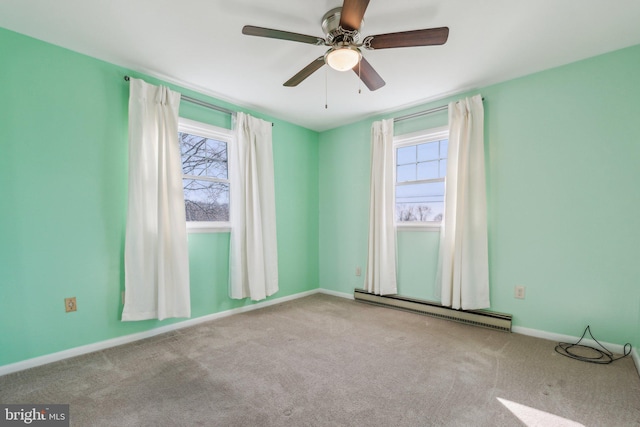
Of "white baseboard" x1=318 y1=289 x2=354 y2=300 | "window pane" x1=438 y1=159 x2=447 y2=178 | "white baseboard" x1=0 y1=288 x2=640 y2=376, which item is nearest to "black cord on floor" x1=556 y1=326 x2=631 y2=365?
"white baseboard" x1=0 y1=288 x2=640 y2=376

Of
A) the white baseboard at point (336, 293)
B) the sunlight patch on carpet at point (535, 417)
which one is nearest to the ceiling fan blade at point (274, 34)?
the sunlight patch on carpet at point (535, 417)

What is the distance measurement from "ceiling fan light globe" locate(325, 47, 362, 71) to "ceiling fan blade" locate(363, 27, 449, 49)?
10 cm

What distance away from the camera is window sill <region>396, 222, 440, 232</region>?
312 cm

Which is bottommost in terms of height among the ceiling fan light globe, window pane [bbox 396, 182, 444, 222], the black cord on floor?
the black cord on floor

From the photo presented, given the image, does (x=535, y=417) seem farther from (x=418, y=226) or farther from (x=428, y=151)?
→ (x=428, y=151)

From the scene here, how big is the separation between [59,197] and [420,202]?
3.42 meters

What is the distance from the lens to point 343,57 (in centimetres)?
176

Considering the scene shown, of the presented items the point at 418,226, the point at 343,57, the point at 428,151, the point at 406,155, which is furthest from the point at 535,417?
the point at 406,155

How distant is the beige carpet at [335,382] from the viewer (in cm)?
148

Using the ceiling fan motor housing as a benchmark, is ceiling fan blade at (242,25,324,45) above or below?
below

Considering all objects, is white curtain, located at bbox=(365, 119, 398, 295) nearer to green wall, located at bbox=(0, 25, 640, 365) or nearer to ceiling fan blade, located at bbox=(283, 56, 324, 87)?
green wall, located at bbox=(0, 25, 640, 365)

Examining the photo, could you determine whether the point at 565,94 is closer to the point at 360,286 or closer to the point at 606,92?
the point at 606,92

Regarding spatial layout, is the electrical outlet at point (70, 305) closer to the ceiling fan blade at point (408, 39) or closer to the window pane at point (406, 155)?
the ceiling fan blade at point (408, 39)

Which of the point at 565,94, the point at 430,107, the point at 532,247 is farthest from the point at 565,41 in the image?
the point at 532,247
